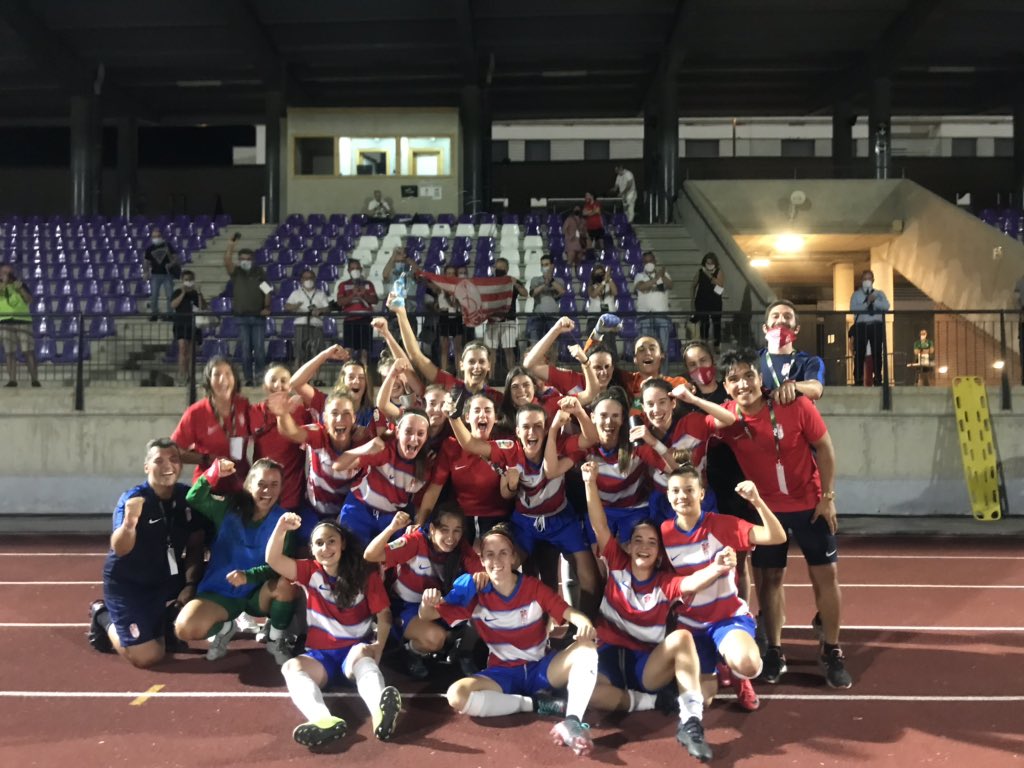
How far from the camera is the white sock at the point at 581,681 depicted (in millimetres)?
4500

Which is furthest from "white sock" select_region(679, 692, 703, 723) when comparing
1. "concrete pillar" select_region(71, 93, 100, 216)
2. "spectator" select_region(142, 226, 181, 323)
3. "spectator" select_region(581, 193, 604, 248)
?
"concrete pillar" select_region(71, 93, 100, 216)

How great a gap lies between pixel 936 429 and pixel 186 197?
25003mm

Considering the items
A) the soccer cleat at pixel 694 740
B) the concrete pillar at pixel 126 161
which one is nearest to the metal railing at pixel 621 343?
the soccer cleat at pixel 694 740

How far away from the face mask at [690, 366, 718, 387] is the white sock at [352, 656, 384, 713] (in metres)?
2.68

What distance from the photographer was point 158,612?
5.82 meters

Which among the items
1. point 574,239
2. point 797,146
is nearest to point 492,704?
point 574,239

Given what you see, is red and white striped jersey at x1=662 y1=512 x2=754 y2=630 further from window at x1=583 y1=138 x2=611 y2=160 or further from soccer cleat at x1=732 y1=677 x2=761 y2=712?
window at x1=583 y1=138 x2=611 y2=160

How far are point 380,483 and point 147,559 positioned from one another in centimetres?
155

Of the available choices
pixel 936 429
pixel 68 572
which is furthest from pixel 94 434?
pixel 936 429

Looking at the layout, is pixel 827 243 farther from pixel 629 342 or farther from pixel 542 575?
pixel 542 575

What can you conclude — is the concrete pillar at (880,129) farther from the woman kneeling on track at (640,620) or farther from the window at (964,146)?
the woman kneeling on track at (640,620)

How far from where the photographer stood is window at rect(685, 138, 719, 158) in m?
35.5

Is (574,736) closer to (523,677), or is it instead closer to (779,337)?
(523,677)

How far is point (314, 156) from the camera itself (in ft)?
75.4
